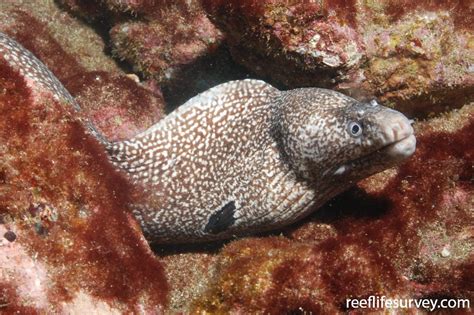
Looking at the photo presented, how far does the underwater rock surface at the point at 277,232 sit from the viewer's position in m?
3.19

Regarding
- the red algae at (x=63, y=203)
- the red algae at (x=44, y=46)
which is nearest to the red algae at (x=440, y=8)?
the red algae at (x=63, y=203)

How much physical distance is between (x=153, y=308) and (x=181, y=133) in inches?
69.8

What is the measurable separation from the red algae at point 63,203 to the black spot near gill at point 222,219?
1.23m

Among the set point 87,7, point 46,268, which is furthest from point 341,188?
point 87,7

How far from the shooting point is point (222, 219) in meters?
4.76

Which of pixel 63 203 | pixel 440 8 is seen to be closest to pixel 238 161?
pixel 63 203

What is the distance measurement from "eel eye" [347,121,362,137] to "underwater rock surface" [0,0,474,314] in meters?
0.89

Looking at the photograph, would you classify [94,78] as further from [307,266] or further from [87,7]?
[307,266]

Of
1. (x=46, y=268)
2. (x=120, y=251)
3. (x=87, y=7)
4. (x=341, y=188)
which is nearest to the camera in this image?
(x=46, y=268)

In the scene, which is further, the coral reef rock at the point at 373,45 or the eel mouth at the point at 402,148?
the coral reef rock at the point at 373,45

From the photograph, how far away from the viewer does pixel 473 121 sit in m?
4.55

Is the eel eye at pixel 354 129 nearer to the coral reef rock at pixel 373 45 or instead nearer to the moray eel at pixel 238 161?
the moray eel at pixel 238 161

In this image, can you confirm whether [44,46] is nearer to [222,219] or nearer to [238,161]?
[238,161]

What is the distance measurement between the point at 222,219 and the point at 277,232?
2.17 feet
